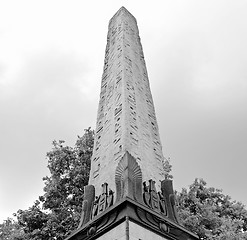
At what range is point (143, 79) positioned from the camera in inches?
297

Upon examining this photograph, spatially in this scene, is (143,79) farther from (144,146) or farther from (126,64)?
(144,146)

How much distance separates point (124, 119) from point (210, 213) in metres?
7.48

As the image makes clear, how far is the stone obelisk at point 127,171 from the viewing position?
4137 millimetres

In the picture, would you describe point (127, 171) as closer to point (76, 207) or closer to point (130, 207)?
point (130, 207)

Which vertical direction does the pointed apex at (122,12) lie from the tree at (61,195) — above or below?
above

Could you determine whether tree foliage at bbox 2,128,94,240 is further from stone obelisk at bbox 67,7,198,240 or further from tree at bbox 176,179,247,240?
stone obelisk at bbox 67,7,198,240

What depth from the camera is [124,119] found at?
5719mm

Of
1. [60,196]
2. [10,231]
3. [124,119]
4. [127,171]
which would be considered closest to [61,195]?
[60,196]

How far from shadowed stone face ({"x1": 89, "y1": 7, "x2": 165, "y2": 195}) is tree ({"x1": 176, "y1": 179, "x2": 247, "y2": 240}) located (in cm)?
477

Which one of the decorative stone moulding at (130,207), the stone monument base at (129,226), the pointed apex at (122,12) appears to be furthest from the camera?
the pointed apex at (122,12)

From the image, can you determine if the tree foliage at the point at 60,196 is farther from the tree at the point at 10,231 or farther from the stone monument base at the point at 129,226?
the stone monument base at the point at 129,226

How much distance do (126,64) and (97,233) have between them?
3870 mm

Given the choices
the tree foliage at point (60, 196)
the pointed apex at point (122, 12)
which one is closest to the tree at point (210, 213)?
the tree foliage at point (60, 196)

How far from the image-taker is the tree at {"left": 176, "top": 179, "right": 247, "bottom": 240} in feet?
35.9
